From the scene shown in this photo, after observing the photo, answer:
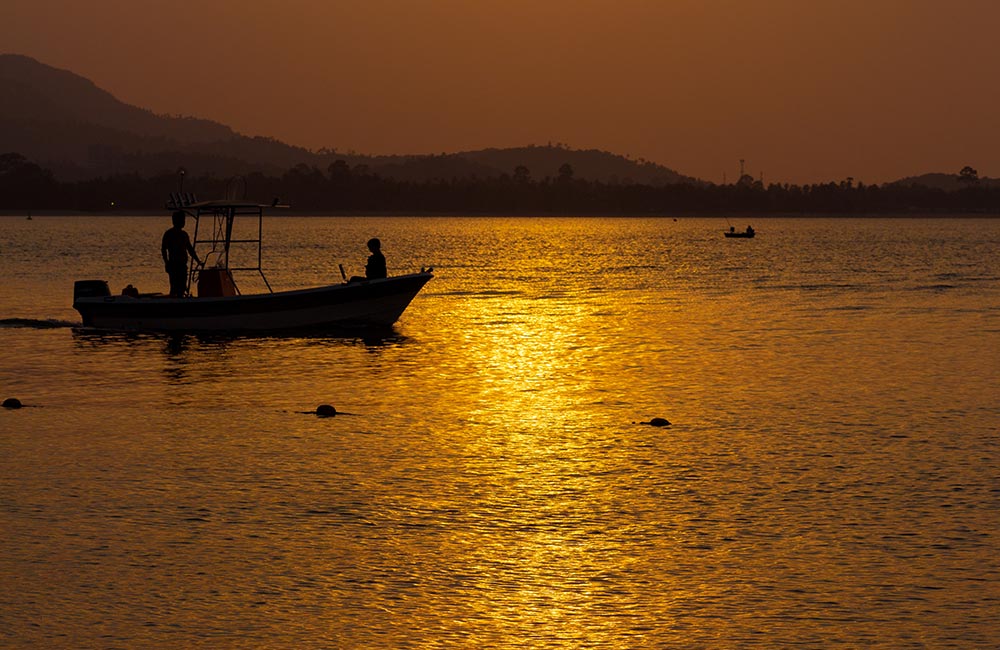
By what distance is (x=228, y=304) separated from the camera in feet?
115

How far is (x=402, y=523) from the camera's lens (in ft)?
45.4

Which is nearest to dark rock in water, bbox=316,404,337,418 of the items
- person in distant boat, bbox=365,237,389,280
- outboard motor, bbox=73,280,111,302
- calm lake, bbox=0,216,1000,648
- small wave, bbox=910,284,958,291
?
calm lake, bbox=0,216,1000,648

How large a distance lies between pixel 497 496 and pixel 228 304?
21.1m

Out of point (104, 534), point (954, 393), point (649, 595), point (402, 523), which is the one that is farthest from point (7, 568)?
point (954, 393)

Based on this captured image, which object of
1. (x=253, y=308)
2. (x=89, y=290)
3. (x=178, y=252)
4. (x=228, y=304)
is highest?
(x=178, y=252)

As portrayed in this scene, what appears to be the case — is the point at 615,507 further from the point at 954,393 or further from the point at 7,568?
the point at 954,393

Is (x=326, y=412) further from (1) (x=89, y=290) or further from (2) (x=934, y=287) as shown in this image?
(2) (x=934, y=287)

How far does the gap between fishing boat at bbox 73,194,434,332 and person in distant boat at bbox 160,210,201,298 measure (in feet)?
1.12

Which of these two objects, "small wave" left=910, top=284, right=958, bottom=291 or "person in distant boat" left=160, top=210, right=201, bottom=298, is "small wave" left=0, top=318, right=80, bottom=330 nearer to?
"person in distant boat" left=160, top=210, right=201, bottom=298

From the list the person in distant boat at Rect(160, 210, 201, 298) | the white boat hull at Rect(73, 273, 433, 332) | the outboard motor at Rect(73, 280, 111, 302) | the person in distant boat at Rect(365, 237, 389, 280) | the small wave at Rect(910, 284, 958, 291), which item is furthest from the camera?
the small wave at Rect(910, 284, 958, 291)

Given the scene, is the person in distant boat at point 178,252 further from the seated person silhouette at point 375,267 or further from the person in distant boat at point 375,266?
the person in distant boat at point 375,266

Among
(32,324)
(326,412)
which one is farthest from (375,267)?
(326,412)

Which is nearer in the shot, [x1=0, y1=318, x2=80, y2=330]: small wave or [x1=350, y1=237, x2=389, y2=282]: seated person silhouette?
[x1=350, y1=237, x2=389, y2=282]: seated person silhouette

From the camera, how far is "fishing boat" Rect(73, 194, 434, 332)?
35.2 m
